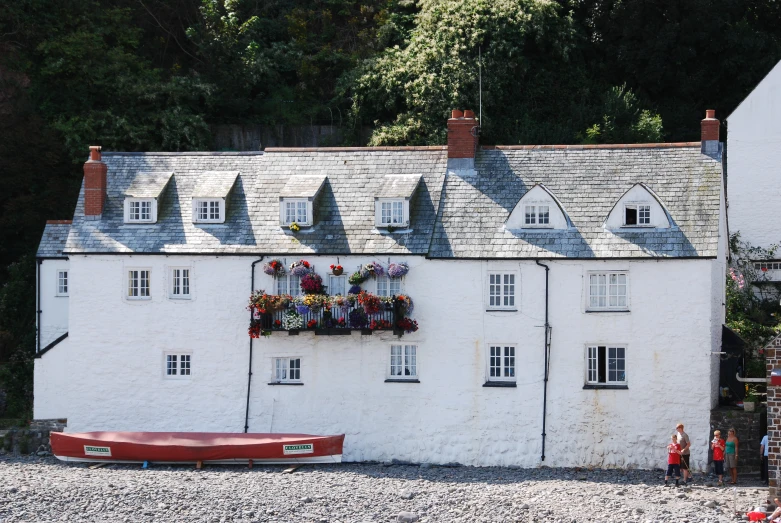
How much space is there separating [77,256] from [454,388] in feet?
39.2

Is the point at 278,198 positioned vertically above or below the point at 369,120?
below

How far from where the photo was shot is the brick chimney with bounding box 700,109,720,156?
35.4 meters

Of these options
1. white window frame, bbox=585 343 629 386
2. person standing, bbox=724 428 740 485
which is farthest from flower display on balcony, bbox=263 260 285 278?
person standing, bbox=724 428 740 485

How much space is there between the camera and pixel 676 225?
3431cm

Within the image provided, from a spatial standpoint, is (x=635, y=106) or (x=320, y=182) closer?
(x=320, y=182)

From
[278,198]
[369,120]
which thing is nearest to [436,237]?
[278,198]

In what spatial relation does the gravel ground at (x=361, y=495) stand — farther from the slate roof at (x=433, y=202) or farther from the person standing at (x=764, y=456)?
the slate roof at (x=433, y=202)

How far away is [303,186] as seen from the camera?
121ft

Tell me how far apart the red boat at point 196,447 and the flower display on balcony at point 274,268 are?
4.64 m

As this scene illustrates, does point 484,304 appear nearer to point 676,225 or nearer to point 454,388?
point 454,388

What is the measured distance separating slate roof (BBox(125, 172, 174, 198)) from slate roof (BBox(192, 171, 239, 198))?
103 centimetres

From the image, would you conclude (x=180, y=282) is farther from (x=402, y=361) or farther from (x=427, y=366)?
(x=427, y=366)

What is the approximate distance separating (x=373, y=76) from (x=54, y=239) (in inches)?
572

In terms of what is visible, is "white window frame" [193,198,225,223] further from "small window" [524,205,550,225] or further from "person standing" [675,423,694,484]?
"person standing" [675,423,694,484]
